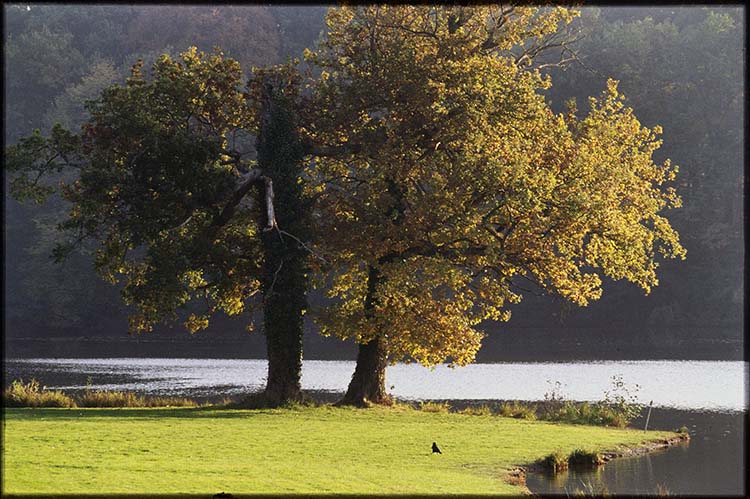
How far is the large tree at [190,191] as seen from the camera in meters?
29.5

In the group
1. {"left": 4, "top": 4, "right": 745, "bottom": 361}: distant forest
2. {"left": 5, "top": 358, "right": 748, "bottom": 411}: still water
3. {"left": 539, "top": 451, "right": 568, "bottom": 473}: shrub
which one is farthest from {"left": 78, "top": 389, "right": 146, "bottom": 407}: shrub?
{"left": 4, "top": 4, "right": 745, "bottom": 361}: distant forest

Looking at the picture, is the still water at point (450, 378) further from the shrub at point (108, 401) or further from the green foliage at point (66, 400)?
the shrub at point (108, 401)

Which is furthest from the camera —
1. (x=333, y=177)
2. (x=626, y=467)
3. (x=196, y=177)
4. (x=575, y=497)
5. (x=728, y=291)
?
(x=728, y=291)

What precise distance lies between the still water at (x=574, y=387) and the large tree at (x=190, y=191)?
9.18 meters

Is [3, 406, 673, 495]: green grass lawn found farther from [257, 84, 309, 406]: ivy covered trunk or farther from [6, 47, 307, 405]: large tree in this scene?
[6, 47, 307, 405]: large tree

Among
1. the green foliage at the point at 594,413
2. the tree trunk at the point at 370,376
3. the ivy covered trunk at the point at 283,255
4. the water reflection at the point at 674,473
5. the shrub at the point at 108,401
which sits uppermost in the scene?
the ivy covered trunk at the point at 283,255

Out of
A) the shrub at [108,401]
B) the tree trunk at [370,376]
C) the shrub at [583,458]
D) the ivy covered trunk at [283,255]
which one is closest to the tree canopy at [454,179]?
the ivy covered trunk at [283,255]

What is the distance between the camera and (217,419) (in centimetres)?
2666

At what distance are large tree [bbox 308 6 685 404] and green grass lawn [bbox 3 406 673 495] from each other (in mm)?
3233

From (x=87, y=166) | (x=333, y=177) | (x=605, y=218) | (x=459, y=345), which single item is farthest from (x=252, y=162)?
(x=605, y=218)

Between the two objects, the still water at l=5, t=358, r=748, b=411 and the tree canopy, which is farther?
the still water at l=5, t=358, r=748, b=411

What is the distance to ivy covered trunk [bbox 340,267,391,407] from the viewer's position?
32.6 meters

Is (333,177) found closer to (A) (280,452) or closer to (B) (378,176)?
(B) (378,176)

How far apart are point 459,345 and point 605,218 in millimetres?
5529
